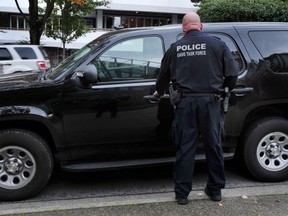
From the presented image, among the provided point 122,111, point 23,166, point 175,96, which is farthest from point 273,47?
point 23,166

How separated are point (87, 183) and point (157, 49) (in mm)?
1722

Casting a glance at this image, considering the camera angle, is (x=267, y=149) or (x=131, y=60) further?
(x=267, y=149)

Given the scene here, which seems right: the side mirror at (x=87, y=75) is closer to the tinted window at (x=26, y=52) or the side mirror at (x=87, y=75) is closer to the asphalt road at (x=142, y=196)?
the asphalt road at (x=142, y=196)

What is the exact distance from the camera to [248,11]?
561 inches

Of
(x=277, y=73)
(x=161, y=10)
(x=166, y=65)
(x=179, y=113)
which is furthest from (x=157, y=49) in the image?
(x=161, y=10)

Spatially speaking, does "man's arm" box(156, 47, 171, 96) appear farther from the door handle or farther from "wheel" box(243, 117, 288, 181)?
"wheel" box(243, 117, 288, 181)

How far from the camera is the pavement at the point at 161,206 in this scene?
164 inches

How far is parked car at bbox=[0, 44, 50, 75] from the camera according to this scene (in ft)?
44.7

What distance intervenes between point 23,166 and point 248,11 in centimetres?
1122

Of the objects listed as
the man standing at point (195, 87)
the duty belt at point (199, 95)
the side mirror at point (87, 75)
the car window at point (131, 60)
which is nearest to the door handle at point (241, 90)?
the man standing at point (195, 87)

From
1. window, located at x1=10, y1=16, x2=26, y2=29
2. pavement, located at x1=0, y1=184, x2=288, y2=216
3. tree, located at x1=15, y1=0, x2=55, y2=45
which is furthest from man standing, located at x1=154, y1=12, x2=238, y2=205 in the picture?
window, located at x1=10, y1=16, x2=26, y2=29

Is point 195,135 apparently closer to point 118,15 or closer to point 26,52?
point 26,52

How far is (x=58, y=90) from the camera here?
4.57 metres

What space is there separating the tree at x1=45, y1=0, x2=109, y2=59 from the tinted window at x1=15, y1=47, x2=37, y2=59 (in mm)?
5815
